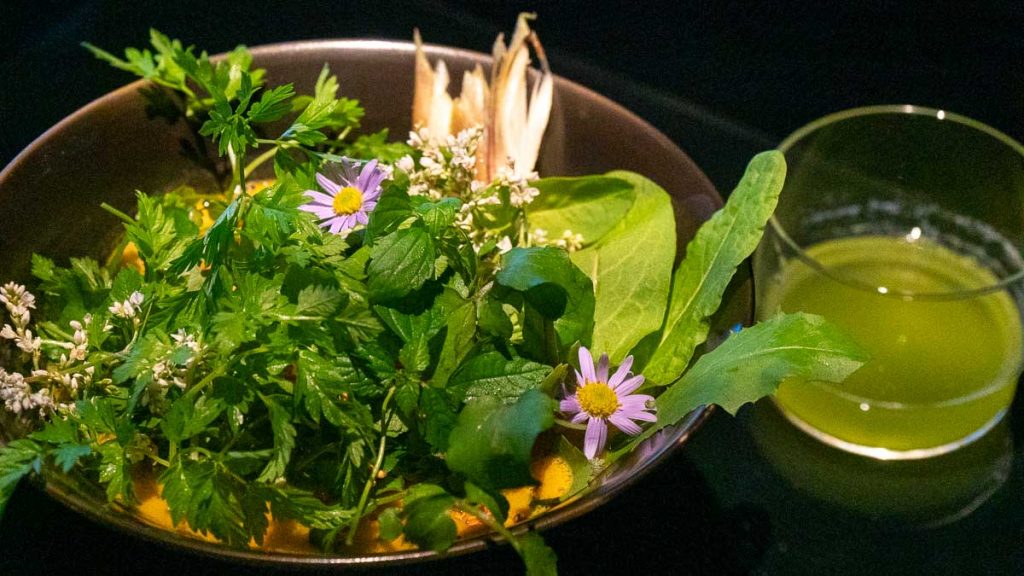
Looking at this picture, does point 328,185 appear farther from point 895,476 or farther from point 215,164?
point 895,476

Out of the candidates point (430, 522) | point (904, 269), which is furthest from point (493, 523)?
point (904, 269)

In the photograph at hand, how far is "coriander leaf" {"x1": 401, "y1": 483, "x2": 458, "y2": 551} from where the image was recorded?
0.47 metres

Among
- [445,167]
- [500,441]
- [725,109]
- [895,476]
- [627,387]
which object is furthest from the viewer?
[725,109]

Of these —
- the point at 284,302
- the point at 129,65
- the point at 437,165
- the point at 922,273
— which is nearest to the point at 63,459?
the point at 284,302

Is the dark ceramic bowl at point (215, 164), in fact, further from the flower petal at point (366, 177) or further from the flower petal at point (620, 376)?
the flower petal at point (366, 177)

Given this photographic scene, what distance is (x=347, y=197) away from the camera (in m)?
A: 0.59

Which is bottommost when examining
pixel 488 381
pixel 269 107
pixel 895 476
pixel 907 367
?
pixel 895 476

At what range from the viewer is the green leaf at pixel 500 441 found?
1.52 feet

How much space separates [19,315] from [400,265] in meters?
0.26

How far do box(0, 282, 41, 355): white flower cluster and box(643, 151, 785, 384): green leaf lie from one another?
393 mm

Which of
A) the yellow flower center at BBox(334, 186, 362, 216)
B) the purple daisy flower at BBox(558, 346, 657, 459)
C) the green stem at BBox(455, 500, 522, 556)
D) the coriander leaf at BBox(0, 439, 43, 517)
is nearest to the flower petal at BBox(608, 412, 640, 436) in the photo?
the purple daisy flower at BBox(558, 346, 657, 459)

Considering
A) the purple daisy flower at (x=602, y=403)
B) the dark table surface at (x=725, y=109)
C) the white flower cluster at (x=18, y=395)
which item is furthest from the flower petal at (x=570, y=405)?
the white flower cluster at (x=18, y=395)

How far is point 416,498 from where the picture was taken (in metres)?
0.48

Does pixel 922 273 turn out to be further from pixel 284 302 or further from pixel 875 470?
pixel 284 302
